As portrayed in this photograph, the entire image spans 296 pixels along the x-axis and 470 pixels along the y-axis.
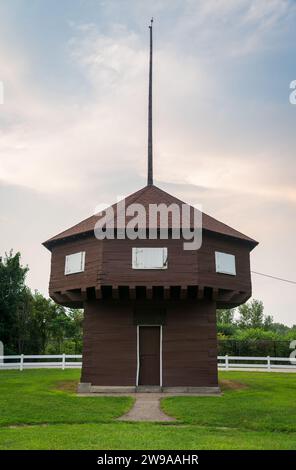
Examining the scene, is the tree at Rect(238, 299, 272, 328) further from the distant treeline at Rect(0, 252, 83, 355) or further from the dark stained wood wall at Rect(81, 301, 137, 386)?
the dark stained wood wall at Rect(81, 301, 137, 386)

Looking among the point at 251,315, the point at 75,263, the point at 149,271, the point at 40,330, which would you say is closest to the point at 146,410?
→ the point at 149,271

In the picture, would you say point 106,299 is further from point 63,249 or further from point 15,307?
point 15,307

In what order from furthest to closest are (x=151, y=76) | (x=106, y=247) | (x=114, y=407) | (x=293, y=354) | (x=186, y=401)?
1. (x=293, y=354)
2. (x=151, y=76)
3. (x=106, y=247)
4. (x=186, y=401)
5. (x=114, y=407)

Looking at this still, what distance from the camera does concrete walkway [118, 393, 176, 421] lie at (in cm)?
1377

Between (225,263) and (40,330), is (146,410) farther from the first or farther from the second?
(40,330)

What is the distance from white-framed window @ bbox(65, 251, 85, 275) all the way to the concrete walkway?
18.2ft

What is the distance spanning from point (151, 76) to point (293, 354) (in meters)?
22.9

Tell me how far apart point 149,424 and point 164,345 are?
22.1 feet

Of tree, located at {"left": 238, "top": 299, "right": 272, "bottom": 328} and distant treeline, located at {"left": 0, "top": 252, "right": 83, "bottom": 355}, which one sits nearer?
distant treeline, located at {"left": 0, "top": 252, "right": 83, "bottom": 355}

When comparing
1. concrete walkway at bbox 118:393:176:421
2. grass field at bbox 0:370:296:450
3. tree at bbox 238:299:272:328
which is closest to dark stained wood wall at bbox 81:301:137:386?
grass field at bbox 0:370:296:450

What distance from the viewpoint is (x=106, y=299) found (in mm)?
20031

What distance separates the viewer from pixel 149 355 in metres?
19.6

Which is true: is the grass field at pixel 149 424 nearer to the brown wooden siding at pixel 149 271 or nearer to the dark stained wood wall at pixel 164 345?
the dark stained wood wall at pixel 164 345
